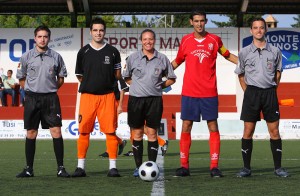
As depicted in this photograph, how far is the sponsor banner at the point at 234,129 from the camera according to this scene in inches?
885

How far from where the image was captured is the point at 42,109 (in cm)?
988

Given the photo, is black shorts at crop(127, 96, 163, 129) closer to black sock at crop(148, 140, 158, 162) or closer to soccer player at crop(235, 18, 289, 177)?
black sock at crop(148, 140, 158, 162)

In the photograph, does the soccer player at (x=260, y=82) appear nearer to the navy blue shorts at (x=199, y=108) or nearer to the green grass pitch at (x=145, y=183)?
the navy blue shorts at (x=199, y=108)

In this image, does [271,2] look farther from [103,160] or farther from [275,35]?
[103,160]

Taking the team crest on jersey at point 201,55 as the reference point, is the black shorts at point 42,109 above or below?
below

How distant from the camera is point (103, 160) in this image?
43.1ft

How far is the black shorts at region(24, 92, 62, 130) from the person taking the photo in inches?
388

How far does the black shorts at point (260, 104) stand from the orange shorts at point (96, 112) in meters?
1.69

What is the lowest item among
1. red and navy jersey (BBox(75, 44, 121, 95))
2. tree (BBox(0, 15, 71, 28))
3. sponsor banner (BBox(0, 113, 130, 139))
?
sponsor banner (BBox(0, 113, 130, 139))

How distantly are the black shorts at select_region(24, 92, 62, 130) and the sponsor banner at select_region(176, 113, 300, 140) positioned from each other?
12.9 meters

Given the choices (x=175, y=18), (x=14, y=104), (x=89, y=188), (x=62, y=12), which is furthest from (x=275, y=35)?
(x=175, y=18)

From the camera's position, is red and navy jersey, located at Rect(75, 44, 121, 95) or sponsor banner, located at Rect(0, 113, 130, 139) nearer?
red and navy jersey, located at Rect(75, 44, 121, 95)

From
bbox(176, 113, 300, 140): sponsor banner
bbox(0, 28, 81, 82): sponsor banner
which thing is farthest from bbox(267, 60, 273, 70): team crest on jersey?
bbox(0, 28, 81, 82): sponsor banner

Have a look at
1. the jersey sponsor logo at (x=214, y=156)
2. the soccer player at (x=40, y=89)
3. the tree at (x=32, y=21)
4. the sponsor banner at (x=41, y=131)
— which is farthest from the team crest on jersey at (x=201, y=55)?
the tree at (x=32, y=21)
